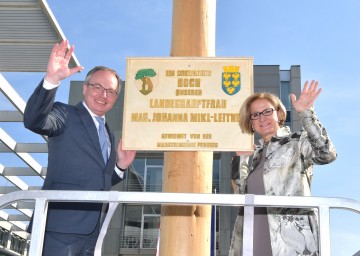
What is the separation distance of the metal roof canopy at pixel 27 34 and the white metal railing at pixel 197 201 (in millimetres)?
8493

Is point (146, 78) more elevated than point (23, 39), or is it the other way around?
point (23, 39)

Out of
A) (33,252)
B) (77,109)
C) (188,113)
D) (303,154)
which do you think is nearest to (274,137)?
(303,154)

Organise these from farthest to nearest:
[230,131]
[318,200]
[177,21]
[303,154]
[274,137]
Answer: [177,21] < [230,131] < [274,137] < [303,154] < [318,200]

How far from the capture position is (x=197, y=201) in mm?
2436

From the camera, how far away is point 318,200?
8.05ft

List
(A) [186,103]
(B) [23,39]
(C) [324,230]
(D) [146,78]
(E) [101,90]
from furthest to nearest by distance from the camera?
(B) [23,39], (D) [146,78], (A) [186,103], (E) [101,90], (C) [324,230]

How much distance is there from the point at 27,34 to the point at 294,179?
955cm

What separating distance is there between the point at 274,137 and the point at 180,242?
3.29ft

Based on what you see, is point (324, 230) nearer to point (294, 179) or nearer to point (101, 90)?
point (294, 179)

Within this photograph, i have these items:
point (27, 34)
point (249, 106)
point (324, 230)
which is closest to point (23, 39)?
point (27, 34)

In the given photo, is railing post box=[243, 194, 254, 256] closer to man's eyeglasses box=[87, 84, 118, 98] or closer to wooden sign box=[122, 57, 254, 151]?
wooden sign box=[122, 57, 254, 151]

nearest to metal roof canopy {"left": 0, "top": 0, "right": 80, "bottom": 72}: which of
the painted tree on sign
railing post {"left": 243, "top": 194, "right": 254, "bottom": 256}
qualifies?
the painted tree on sign

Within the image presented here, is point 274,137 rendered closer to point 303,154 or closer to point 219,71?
point 303,154

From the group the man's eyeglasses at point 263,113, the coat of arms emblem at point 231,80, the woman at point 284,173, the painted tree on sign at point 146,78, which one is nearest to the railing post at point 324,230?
the woman at point 284,173
